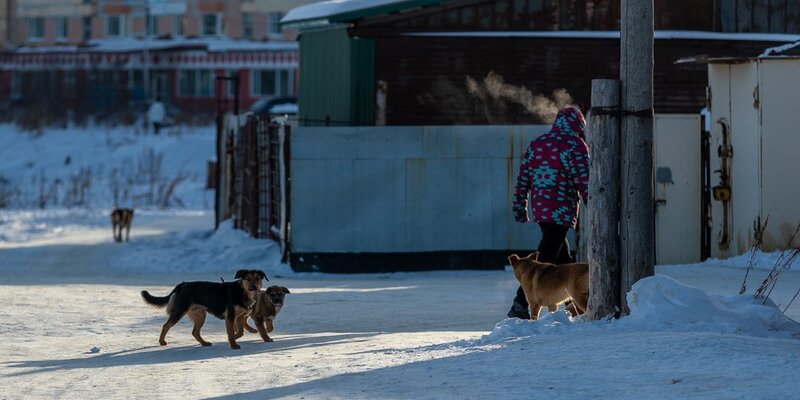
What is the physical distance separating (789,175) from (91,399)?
11.0 metres

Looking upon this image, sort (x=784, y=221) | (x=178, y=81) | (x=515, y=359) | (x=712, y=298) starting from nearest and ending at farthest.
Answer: (x=515, y=359) < (x=712, y=298) < (x=784, y=221) < (x=178, y=81)

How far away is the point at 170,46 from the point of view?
73000 mm

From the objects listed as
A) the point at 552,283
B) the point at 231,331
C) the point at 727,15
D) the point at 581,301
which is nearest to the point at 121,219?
the point at 727,15

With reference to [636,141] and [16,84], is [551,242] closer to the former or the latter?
[636,141]

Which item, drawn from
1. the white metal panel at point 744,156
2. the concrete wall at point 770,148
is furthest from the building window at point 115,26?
the concrete wall at point 770,148

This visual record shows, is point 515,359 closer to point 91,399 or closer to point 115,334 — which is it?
point 91,399

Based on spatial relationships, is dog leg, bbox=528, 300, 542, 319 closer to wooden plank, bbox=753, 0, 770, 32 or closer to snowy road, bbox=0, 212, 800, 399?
snowy road, bbox=0, 212, 800, 399

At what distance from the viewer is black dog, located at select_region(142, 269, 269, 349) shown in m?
11.6

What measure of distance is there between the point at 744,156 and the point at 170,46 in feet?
188

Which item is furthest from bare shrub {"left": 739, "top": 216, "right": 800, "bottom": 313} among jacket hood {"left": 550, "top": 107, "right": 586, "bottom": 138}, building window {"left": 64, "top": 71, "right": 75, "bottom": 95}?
building window {"left": 64, "top": 71, "right": 75, "bottom": 95}

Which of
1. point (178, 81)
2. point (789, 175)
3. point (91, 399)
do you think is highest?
point (178, 81)

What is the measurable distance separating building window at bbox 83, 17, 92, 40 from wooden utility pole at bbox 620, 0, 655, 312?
7366 cm

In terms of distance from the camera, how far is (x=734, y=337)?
32.0ft

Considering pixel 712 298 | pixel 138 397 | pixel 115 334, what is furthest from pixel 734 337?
pixel 115 334
